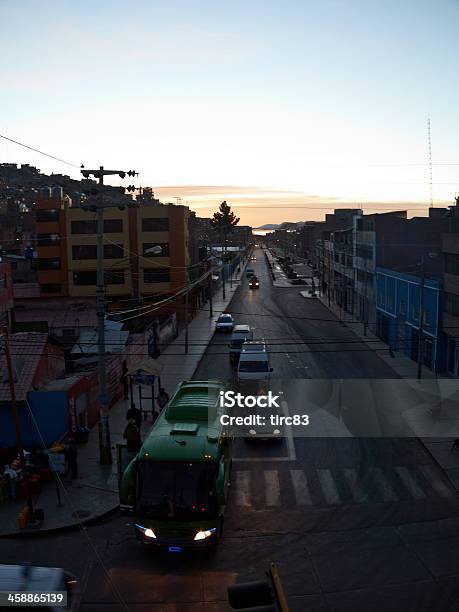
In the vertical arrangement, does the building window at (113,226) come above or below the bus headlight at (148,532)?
above

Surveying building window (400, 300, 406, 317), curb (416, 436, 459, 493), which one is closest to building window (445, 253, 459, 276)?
building window (400, 300, 406, 317)

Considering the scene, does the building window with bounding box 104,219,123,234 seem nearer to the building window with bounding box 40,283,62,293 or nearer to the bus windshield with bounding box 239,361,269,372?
the building window with bounding box 40,283,62,293

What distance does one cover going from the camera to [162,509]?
1234 centimetres

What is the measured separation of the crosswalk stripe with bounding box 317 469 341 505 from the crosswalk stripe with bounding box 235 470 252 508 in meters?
2.11

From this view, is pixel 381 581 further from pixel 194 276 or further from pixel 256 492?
pixel 194 276

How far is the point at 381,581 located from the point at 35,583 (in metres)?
Answer: 6.55

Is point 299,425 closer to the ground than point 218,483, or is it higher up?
closer to the ground

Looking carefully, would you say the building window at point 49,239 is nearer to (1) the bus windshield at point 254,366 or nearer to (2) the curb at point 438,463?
(1) the bus windshield at point 254,366

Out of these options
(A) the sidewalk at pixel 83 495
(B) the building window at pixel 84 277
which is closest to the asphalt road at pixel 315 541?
(A) the sidewalk at pixel 83 495

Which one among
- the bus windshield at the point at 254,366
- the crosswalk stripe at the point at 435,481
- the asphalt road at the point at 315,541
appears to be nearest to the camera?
the asphalt road at the point at 315,541

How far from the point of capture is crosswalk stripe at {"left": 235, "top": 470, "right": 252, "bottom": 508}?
16.0 metres

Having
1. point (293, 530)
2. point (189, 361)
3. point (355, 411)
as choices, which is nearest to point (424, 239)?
point (189, 361)

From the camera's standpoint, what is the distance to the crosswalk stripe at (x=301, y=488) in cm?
1600

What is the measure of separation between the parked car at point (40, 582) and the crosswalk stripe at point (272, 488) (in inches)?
273
